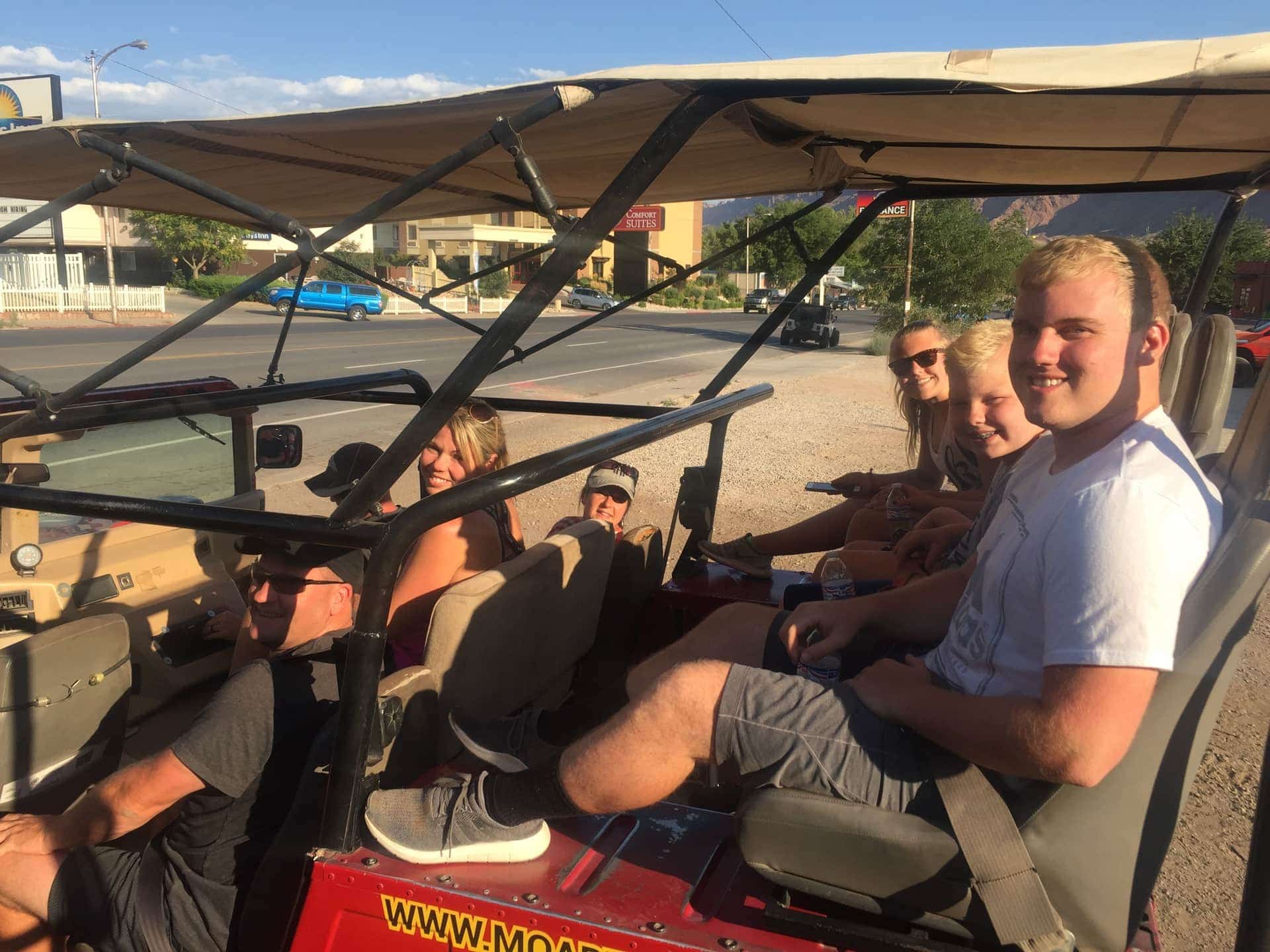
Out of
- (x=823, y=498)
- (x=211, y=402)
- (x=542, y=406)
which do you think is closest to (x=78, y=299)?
(x=823, y=498)

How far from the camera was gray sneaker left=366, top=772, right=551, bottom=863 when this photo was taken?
186 cm

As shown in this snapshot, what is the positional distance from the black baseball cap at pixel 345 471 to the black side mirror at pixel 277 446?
280 millimetres

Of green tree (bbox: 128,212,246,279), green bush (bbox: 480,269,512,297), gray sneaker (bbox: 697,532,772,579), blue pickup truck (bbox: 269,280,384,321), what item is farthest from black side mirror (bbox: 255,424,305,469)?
green bush (bbox: 480,269,512,297)

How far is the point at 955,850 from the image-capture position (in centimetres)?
164

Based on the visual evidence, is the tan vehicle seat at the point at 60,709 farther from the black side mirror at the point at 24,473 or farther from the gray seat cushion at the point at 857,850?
the gray seat cushion at the point at 857,850

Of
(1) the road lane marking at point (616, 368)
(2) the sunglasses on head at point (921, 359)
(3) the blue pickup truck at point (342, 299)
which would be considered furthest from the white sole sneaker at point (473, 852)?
(3) the blue pickup truck at point (342, 299)

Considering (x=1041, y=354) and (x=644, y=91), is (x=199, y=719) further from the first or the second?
(x=1041, y=354)

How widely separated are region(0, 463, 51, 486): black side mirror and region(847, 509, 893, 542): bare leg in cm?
299

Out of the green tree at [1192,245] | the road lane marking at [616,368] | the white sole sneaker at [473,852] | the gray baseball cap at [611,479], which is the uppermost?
the green tree at [1192,245]

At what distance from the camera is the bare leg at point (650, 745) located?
180cm

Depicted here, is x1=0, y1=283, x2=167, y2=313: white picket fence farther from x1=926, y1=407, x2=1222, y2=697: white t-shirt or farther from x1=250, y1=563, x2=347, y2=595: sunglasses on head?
x1=926, y1=407, x2=1222, y2=697: white t-shirt

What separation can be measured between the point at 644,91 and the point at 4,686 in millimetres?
2011

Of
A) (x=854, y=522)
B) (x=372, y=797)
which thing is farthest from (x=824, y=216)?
(x=372, y=797)

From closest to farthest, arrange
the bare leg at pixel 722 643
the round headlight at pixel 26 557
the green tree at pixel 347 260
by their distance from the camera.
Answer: the bare leg at pixel 722 643, the round headlight at pixel 26 557, the green tree at pixel 347 260
